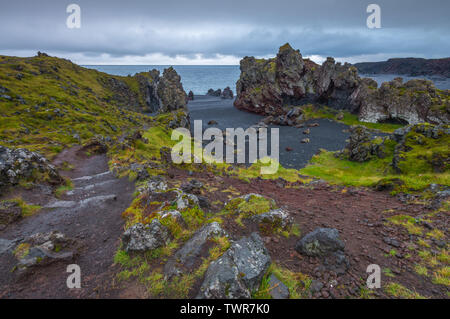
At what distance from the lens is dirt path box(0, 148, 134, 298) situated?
6.88 metres

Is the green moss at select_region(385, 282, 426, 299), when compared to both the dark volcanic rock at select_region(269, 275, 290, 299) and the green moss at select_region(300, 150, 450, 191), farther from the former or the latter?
the green moss at select_region(300, 150, 450, 191)

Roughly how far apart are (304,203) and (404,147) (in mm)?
24658

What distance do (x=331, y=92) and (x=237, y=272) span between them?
118675 mm

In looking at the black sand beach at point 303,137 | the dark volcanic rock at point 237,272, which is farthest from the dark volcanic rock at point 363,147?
the dark volcanic rock at point 237,272

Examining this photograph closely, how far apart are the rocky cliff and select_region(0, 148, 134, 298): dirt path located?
92482 mm

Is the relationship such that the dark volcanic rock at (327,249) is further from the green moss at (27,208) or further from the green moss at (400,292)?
the green moss at (27,208)

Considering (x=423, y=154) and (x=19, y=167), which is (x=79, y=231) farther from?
(x=423, y=154)

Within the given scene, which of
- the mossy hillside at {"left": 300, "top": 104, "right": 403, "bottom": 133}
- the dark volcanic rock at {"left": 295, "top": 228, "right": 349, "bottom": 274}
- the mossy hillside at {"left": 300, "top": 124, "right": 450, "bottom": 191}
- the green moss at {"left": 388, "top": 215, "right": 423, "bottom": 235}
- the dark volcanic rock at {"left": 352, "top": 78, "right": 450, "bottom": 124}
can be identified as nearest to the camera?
the dark volcanic rock at {"left": 295, "top": 228, "right": 349, "bottom": 274}

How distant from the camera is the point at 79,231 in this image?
36.8ft

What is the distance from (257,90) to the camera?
12200 centimetres

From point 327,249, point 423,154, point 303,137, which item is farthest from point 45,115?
point 423,154

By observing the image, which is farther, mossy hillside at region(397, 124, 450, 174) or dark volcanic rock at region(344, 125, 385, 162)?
dark volcanic rock at region(344, 125, 385, 162)

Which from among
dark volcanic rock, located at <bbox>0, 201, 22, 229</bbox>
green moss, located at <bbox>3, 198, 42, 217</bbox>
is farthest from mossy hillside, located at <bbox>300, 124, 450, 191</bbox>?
dark volcanic rock, located at <bbox>0, 201, 22, 229</bbox>
